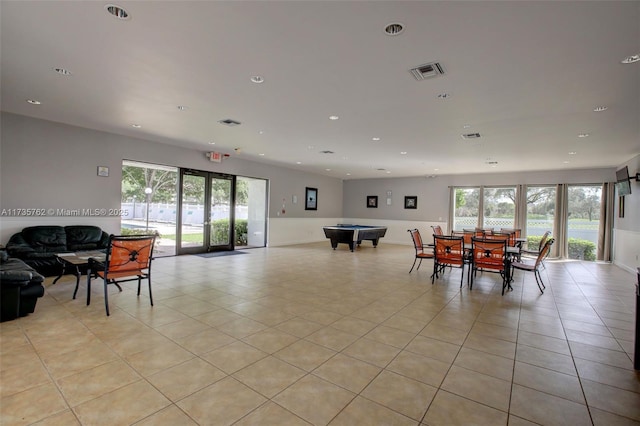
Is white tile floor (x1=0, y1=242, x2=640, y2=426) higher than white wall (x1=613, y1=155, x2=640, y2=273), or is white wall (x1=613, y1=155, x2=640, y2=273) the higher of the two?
white wall (x1=613, y1=155, x2=640, y2=273)

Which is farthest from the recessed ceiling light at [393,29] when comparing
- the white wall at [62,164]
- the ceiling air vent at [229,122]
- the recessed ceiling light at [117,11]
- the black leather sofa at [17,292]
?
the white wall at [62,164]

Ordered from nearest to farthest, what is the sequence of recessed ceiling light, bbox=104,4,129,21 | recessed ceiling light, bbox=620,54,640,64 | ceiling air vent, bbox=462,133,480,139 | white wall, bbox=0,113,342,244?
recessed ceiling light, bbox=104,4,129,21
recessed ceiling light, bbox=620,54,640,64
white wall, bbox=0,113,342,244
ceiling air vent, bbox=462,133,480,139

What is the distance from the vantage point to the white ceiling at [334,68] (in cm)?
256

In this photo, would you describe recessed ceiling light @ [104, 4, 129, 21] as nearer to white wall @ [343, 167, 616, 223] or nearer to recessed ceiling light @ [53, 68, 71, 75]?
recessed ceiling light @ [53, 68, 71, 75]

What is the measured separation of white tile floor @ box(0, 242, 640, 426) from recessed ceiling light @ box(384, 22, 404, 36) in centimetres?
288

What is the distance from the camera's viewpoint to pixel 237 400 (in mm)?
2096

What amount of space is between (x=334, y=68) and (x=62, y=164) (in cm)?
604

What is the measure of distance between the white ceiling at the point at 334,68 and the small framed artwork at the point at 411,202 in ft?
21.3

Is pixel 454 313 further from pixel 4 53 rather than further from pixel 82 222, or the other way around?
pixel 82 222

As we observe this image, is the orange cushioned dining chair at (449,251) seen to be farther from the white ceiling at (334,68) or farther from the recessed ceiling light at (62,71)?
the recessed ceiling light at (62,71)

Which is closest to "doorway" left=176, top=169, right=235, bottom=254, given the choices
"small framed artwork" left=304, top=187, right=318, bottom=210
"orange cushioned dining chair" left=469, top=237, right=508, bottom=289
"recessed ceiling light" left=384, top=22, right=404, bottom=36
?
"small framed artwork" left=304, top=187, right=318, bottom=210

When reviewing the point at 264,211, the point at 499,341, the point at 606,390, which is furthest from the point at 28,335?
the point at 264,211

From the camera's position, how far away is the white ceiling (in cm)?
256

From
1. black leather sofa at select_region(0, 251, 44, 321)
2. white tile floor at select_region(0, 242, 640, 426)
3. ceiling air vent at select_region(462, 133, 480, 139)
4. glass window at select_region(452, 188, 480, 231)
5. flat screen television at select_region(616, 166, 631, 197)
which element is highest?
ceiling air vent at select_region(462, 133, 480, 139)
